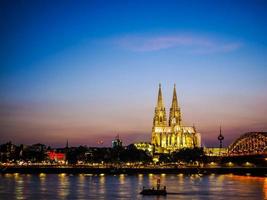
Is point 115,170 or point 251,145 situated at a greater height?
point 251,145

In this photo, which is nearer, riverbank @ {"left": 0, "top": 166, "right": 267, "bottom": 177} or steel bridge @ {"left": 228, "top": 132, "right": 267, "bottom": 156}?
steel bridge @ {"left": 228, "top": 132, "right": 267, "bottom": 156}

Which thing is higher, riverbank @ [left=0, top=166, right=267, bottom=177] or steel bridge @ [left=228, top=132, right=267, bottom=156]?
steel bridge @ [left=228, top=132, right=267, bottom=156]

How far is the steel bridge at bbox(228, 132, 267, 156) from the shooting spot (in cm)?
14498

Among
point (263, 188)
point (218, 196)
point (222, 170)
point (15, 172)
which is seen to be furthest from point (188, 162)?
point (218, 196)

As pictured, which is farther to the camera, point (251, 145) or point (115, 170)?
point (251, 145)

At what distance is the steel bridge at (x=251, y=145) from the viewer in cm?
14498

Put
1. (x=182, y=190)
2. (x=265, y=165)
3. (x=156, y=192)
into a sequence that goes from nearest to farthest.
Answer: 1. (x=156, y=192)
2. (x=182, y=190)
3. (x=265, y=165)

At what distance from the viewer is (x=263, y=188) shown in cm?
8662

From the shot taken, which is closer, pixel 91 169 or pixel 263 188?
pixel 263 188

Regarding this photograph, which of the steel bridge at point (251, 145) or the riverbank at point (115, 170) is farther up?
the steel bridge at point (251, 145)

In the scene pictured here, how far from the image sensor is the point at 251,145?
15838cm

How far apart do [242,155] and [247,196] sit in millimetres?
81449

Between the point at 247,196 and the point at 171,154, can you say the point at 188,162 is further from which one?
the point at 247,196

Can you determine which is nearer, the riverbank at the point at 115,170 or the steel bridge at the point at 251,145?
the steel bridge at the point at 251,145
